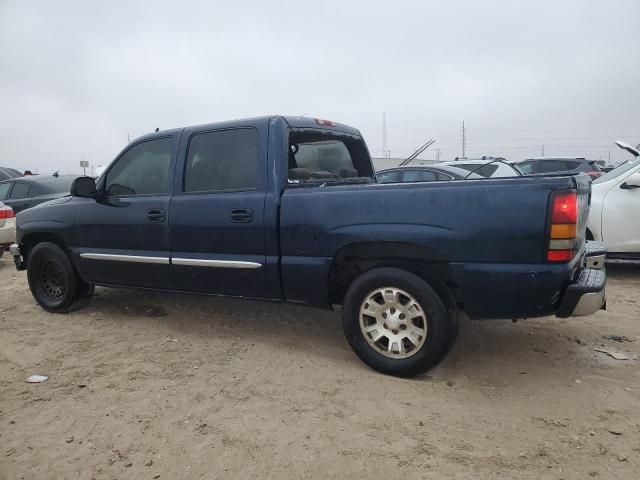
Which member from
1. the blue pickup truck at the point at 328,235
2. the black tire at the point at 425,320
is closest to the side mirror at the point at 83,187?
the blue pickup truck at the point at 328,235

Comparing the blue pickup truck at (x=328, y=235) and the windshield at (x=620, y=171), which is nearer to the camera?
the blue pickup truck at (x=328, y=235)

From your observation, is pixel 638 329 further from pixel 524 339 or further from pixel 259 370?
pixel 259 370

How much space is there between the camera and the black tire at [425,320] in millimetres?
3166

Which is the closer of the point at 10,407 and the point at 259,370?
the point at 10,407

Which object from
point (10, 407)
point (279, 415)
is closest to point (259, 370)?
point (279, 415)

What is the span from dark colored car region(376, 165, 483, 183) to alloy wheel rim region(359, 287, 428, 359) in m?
4.38

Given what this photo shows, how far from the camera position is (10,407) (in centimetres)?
307

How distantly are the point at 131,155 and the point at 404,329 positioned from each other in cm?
310

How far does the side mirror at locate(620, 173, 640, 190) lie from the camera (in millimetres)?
5781

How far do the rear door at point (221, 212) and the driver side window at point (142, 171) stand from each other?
0.71 ft

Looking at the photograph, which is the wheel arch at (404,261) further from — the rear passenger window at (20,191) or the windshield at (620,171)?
the rear passenger window at (20,191)

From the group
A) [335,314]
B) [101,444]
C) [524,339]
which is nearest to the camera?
[101,444]

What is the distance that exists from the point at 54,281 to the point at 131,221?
1.55 metres

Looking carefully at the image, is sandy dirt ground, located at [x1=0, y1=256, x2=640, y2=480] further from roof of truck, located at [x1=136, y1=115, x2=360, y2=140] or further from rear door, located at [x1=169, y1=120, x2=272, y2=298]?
roof of truck, located at [x1=136, y1=115, x2=360, y2=140]
